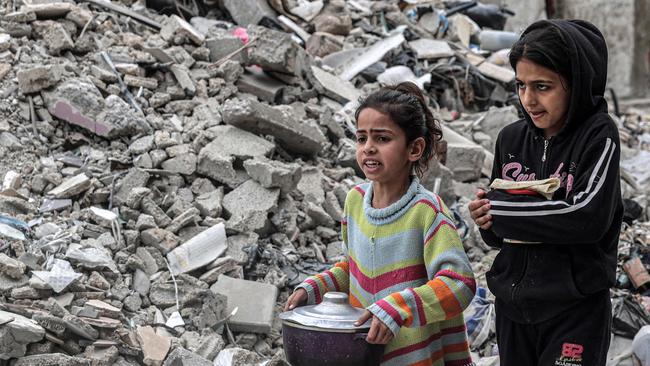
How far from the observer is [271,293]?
4.82 metres

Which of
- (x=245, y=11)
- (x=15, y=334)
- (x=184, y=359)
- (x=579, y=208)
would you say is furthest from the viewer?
(x=245, y=11)

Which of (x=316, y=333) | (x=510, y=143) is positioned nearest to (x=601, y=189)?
(x=510, y=143)

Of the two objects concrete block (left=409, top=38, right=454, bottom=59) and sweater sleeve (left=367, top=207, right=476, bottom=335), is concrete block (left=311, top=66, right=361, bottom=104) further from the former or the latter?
sweater sleeve (left=367, top=207, right=476, bottom=335)

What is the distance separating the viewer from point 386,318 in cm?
233

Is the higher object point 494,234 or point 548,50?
point 548,50

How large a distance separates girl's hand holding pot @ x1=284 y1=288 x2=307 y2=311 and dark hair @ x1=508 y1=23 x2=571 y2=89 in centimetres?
99

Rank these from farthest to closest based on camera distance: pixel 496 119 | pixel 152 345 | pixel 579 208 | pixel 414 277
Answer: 1. pixel 496 119
2. pixel 152 345
3. pixel 414 277
4. pixel 579 208

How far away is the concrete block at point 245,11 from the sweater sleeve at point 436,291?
273 inches

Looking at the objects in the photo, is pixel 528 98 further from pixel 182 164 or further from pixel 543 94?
pixel 182 164

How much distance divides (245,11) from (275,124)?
3472 millimetres

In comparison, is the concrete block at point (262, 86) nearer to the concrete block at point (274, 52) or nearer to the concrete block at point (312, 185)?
the concrete block at point (274, 52)

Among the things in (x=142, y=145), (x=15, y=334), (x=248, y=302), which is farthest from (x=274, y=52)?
(x=15, y=334)

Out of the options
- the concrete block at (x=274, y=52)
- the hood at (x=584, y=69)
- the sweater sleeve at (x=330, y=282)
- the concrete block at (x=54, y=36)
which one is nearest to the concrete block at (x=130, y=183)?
the concrete block at (x=54, y=36)

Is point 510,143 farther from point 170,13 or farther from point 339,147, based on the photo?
point 170,13
